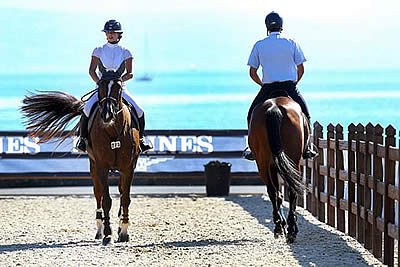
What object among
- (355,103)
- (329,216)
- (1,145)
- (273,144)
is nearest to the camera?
(273,144)

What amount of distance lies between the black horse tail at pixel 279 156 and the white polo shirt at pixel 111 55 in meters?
1.97

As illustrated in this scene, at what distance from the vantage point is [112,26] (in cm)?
1373

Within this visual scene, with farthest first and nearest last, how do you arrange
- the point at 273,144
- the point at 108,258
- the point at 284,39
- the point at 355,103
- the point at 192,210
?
the point at 355,103, the point at 192,210, the point at 284,39, the point at 273,144, the point at 108,258

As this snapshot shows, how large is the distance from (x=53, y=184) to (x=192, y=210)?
17.6 feet

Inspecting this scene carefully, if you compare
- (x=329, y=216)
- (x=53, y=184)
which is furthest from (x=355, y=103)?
(x=329, y=216)

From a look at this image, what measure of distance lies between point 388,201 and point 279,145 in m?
1.57

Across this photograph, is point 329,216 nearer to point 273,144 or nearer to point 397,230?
point 273,144

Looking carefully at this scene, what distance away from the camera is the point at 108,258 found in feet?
39.1

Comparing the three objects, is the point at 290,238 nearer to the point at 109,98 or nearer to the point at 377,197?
the point at 377,197

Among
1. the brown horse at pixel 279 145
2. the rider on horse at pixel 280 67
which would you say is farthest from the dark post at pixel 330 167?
the brown horse at pixel 279 145

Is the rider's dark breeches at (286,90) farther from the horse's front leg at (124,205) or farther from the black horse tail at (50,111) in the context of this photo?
the black horse tail at (50,111)

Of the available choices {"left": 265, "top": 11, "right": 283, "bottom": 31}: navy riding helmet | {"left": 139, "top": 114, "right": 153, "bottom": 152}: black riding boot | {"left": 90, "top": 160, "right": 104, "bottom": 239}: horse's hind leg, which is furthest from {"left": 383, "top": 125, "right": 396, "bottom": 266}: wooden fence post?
{"left": 90, "top": 160, "right": 104, "bottom": 239}: horse's hind leg

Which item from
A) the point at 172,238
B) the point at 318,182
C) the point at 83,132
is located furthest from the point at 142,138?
the point at 318,182

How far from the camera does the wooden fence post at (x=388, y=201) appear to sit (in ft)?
37.6
